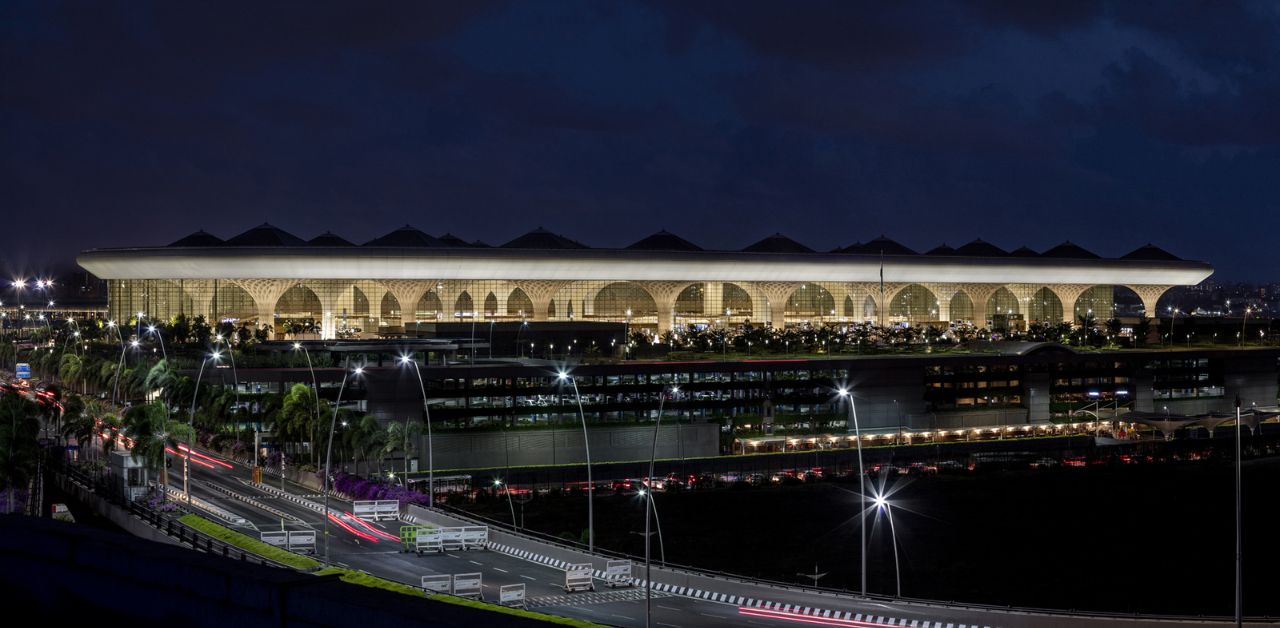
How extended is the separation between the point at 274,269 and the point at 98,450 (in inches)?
2570

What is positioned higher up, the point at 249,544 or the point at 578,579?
the point at 249,544

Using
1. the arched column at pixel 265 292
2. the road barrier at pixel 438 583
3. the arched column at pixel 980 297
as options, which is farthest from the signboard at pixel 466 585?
the arched column at pixel 980 297

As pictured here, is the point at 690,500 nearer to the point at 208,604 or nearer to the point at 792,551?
the point at 792,551

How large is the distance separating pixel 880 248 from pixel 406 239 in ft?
214

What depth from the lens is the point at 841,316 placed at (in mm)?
165375

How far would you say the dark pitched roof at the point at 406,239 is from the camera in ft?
461

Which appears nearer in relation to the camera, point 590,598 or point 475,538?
point 590,598

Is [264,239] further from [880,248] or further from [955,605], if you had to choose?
[955,605]

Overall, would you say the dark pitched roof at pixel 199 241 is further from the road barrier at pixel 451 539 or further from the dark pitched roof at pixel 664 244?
the road barrier at pixel 451 539

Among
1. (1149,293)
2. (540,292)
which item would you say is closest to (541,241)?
(540,292)

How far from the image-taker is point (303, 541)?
39000mm

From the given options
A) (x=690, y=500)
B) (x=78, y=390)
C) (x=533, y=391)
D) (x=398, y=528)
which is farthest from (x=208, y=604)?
(x=78, y=390)

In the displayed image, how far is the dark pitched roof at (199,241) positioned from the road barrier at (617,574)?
11166 cm

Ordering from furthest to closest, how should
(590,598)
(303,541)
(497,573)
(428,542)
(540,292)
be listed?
(540,292)
(428,542)
(303,541)
(497,573)
(590,598)
